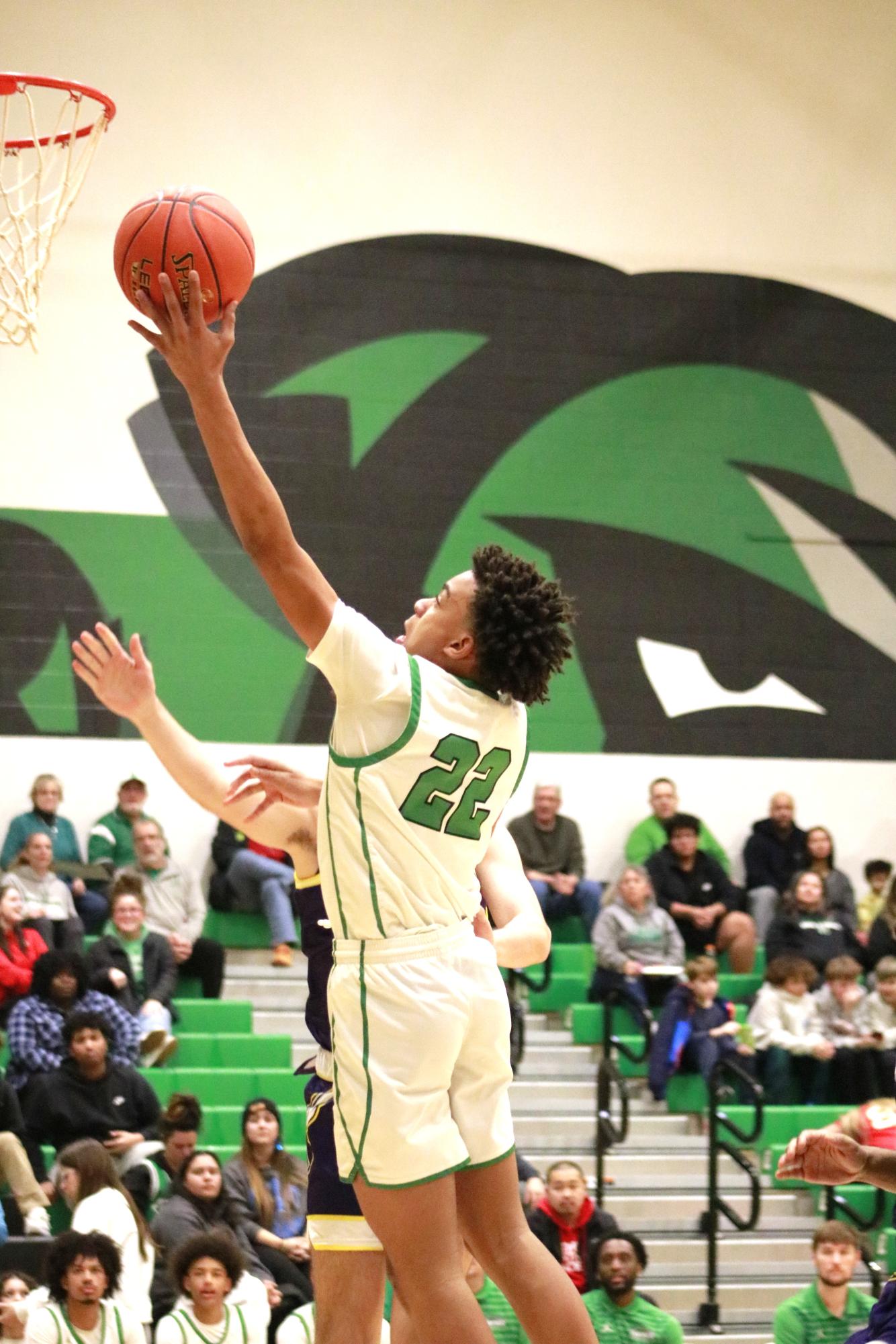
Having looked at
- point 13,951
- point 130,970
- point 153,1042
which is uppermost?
point 13,951

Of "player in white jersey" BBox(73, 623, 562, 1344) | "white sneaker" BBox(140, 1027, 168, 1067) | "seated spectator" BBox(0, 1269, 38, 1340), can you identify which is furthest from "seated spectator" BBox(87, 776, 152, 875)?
"player in white jersey" BBox(73, 623, 562, 1344)

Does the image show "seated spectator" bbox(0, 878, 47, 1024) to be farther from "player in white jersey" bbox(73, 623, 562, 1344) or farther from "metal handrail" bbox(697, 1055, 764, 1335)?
"player in white jersey" bbox(73, 623, 562, 1344)

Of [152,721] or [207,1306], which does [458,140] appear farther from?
[152,721]

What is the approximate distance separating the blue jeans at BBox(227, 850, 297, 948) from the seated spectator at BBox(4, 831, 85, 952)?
119 cm

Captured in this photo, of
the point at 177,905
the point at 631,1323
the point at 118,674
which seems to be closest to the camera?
the point at 118,674

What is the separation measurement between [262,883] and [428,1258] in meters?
8.61

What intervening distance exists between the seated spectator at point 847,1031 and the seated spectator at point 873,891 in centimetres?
129

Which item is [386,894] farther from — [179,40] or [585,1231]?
[179,40]

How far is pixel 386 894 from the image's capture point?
136 inches

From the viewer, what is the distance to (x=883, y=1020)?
11.1m

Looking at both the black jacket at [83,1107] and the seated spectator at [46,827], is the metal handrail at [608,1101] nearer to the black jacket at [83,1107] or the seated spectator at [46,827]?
the black jacket at [83,1107]

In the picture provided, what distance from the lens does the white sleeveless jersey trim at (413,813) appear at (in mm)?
3428

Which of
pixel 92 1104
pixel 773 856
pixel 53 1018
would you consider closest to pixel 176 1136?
pixel 92 1104

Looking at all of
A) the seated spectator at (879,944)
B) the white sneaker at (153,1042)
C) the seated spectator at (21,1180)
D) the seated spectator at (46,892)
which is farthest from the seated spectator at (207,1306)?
the seated spectator at (879,944)
